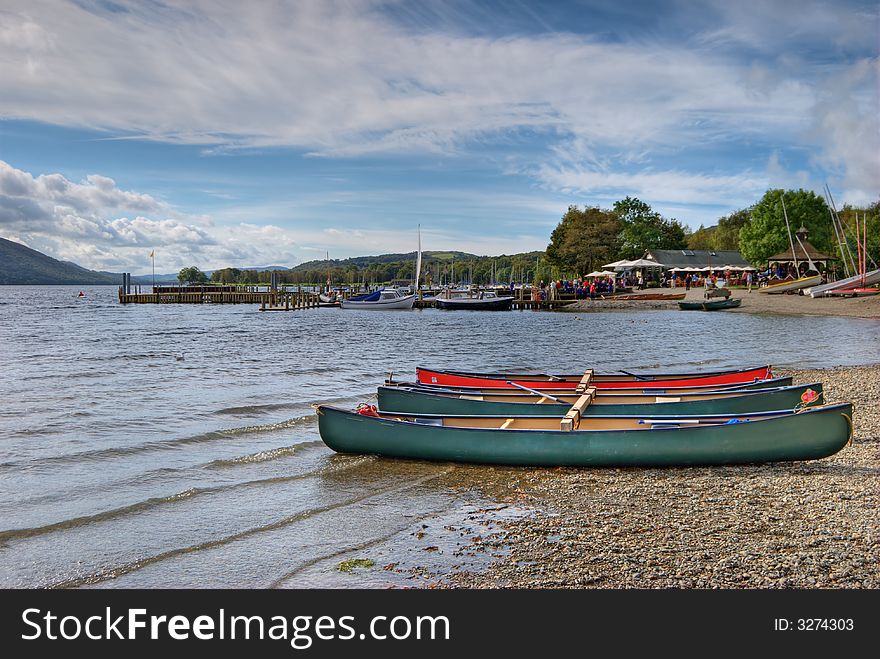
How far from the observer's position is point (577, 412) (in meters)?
10.9

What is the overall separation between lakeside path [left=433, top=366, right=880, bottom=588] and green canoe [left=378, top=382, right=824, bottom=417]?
4.81 feet

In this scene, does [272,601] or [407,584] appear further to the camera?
[407,584]

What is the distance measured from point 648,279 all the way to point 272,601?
89.6 meters

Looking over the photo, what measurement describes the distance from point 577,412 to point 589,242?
8521 cm

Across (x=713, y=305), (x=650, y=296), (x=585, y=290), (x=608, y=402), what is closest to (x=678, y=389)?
(x=608, y=402)

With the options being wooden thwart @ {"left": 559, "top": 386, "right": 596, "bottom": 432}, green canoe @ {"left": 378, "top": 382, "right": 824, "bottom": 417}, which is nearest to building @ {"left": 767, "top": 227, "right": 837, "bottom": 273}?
green canoe @ {"left": 378, "top": 382, "right": 824, "bottom": 417}

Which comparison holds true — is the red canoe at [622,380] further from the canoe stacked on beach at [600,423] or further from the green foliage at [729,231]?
the green foliage at [729,231]

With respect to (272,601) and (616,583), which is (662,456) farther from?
(272,601)

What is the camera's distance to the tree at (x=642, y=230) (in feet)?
323

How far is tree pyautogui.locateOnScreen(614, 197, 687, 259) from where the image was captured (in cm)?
9844

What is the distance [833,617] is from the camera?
5.04m

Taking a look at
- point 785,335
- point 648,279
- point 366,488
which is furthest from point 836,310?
point 366,488

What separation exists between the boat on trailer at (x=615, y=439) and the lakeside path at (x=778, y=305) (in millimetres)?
42059

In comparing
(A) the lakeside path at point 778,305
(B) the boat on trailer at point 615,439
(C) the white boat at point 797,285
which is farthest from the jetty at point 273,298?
(B) the boat on trailer at point 615,439
